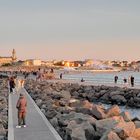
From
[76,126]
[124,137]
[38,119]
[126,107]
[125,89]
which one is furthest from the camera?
[125,89]

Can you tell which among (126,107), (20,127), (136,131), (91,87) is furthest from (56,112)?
(91,87)

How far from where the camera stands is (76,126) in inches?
542

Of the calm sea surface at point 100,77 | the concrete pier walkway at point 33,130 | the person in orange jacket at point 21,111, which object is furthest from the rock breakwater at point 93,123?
the calm sea surface at point 100,77

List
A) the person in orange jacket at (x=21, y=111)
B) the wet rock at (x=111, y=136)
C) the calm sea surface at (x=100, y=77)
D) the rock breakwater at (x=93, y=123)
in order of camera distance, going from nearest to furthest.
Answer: the wet rock at (x=111, y=136), the rock breakwater at (x=93, y=123), the person in orange jacket at (x=21, y=111), the calm sea surface at (x=100, y=77)

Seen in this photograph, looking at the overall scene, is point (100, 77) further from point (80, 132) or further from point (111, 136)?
point (111, 136)

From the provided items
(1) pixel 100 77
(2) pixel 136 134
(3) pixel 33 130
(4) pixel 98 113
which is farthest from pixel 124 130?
(1) pixel 100 77

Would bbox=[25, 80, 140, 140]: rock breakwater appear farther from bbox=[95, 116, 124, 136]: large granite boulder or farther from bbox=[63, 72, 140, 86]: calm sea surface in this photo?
bbox=[63, 72, 140, 86]: calm sea surface

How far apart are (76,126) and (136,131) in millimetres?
1865

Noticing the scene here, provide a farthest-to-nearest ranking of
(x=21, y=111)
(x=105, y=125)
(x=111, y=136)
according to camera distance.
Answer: (x=21, y=111) → (x=105, y=125) → (x=111, y=136)

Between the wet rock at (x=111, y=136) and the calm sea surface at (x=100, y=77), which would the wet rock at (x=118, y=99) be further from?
the wet rock at (x=111, y=136)

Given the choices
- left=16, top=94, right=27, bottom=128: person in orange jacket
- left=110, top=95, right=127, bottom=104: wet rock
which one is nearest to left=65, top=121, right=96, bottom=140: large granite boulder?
left=16, top=94, right=27, bottom=128: person in orange jacket

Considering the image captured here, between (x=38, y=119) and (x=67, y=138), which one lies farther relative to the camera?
(x=38, y=119)

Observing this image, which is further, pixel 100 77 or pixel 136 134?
pixel 100 77

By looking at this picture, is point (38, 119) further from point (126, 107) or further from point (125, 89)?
point (125, 89)
